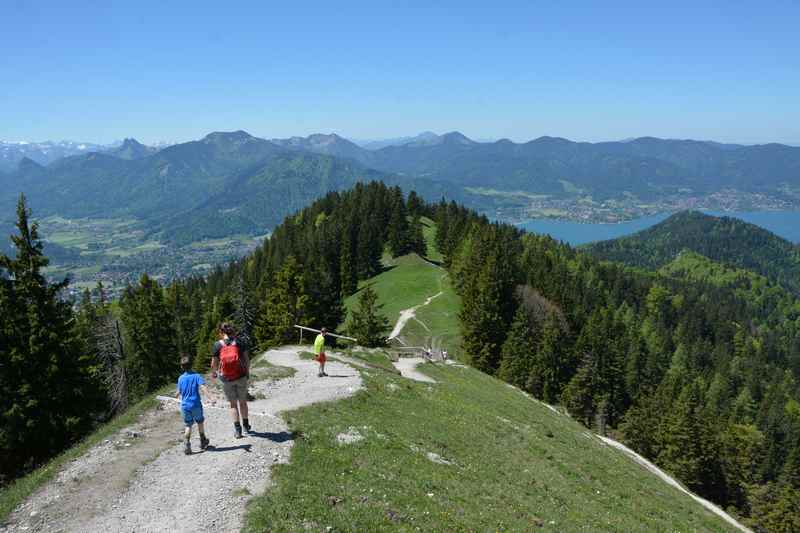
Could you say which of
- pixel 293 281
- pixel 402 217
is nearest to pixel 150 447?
pixel 293 281

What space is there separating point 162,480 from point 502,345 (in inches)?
2285

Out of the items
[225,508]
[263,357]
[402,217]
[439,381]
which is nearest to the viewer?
[225,508]

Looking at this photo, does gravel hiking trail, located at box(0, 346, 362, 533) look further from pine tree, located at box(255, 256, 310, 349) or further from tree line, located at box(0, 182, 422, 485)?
pine tree, located at box(255, 256, 310, 349)

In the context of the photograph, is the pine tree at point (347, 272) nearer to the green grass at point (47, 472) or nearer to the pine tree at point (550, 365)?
the pine tree at point (550, 365)

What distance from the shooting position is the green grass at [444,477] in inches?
523

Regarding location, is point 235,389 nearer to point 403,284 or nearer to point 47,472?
point 47,472

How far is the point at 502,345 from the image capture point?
67875mm

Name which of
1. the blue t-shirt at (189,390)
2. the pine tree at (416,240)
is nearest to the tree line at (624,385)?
the pine tree at (416,240)

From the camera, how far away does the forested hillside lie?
174 ft

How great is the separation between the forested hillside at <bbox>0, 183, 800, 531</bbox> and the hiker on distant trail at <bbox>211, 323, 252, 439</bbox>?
17.6 m

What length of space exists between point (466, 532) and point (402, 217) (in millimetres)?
102625

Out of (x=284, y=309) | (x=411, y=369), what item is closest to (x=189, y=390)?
(x=411, y=369)

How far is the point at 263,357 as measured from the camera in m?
32.7

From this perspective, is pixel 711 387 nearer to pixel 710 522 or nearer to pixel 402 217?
pixel 402 217
